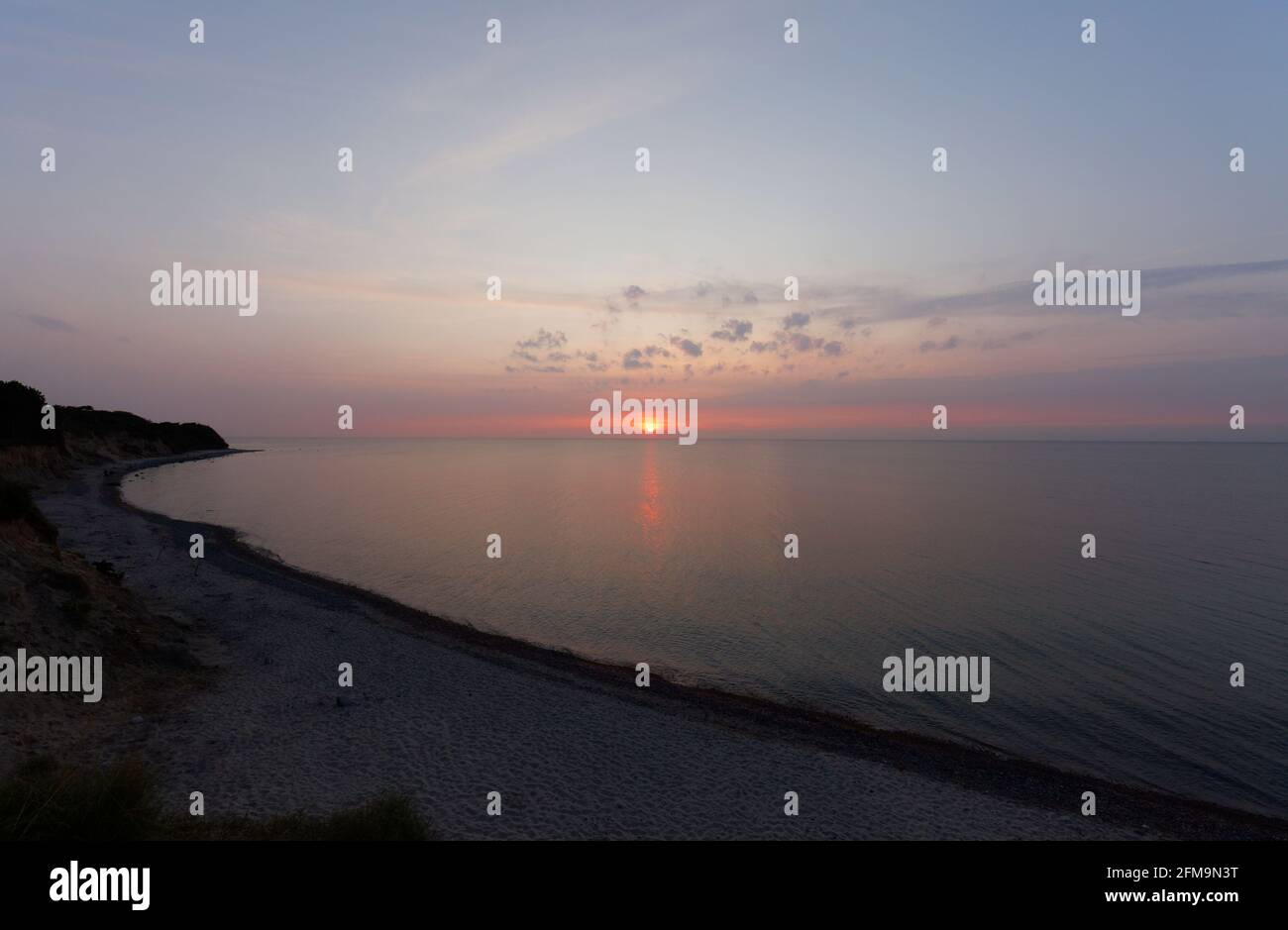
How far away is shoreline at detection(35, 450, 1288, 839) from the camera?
1555 centimetres

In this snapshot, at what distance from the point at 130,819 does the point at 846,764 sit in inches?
635

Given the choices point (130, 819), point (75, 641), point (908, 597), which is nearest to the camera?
point (130, 819)

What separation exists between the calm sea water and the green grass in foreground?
51.0 feet

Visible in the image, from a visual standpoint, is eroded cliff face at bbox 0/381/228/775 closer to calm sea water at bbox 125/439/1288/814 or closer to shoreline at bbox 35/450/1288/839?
shoreline at bbox 35/450/1288/839

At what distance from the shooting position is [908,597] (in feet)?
129

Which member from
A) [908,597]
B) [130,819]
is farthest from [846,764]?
[908,597]

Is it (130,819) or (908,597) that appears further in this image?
(908,597)

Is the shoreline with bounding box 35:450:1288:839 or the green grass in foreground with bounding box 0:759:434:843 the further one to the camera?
the shoreline with bounding box 35:450:1288:839

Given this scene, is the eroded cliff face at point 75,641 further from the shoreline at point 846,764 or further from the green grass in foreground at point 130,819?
the shoreline at point 846,764

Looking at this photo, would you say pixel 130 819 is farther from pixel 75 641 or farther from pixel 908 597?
pixel 908 597

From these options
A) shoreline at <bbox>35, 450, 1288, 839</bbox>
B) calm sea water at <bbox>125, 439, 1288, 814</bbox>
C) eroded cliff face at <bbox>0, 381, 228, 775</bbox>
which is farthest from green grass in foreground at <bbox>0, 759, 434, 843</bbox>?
calm sea water at <bbox>125, 439, 1288, 814</bbox>

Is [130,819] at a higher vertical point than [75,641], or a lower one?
lower

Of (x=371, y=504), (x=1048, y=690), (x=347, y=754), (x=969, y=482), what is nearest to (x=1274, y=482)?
(x=969, y=482)

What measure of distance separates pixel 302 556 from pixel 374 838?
42.8 meters
